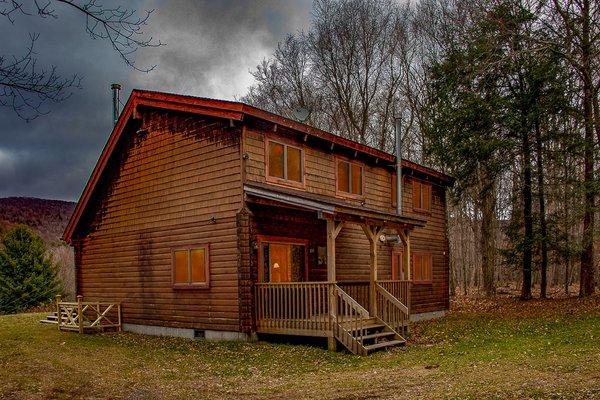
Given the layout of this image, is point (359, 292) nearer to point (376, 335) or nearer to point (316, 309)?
point (376, 335)

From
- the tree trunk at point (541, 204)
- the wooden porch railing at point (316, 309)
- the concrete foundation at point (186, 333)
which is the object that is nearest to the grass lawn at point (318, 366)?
the concrete foundation at point (186, 333)

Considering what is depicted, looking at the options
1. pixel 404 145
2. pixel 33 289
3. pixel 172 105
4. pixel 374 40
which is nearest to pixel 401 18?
pixel 374 40

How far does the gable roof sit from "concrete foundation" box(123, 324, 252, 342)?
5257 mm

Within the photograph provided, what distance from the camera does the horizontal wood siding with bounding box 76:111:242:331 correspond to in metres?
15.8

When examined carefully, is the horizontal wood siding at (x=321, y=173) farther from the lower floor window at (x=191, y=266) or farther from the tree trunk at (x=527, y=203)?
the tree trunk at (x=527, y=203)

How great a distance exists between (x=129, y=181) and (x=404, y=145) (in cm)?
2027

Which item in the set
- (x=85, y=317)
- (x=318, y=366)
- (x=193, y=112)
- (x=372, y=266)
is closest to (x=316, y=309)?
(x=372, y=266)

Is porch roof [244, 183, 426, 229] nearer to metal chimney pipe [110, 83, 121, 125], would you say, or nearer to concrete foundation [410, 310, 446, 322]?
concrete foundation [410, 310, 446, 322]

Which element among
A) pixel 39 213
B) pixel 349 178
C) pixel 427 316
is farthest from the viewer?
pixel 39 213

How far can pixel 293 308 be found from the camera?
14.6 m

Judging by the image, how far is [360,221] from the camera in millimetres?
15078

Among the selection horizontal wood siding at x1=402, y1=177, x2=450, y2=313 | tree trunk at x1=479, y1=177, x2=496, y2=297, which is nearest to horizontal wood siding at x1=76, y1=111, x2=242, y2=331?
horizontal wood siding at x1=402, y1=177, x2=450, y2=313

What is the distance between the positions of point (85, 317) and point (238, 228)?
297 inches

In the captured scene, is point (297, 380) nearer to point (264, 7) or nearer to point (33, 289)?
point (264, 7)
